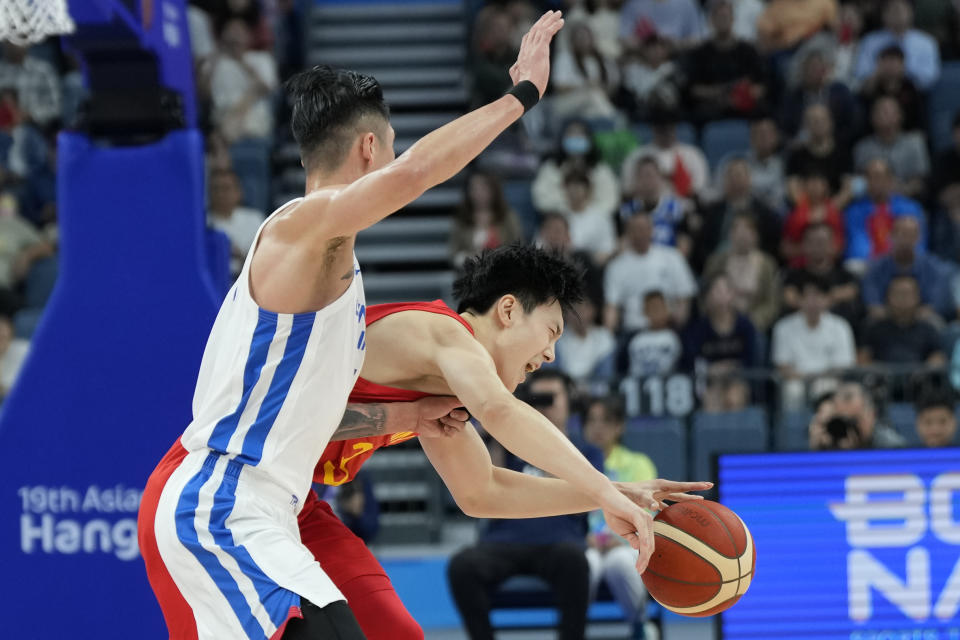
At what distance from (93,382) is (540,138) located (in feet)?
22.1

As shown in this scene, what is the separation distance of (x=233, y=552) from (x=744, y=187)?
26.0ft

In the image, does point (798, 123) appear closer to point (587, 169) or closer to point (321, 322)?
point (587, 169)

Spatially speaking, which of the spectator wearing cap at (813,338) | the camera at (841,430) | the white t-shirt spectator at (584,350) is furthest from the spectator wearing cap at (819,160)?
the camera at (841,430)

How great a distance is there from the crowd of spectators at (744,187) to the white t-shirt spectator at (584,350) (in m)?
0.01

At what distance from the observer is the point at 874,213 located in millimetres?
10266

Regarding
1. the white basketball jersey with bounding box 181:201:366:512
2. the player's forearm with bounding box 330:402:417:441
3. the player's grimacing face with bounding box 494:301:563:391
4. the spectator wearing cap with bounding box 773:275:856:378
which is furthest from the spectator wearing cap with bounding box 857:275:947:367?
the white basketball jersey with bounding box 181:201:366:512

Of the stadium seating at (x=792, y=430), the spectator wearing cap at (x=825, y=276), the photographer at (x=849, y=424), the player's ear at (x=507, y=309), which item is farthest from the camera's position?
the spectator wearing cap at (x=825, y=276)

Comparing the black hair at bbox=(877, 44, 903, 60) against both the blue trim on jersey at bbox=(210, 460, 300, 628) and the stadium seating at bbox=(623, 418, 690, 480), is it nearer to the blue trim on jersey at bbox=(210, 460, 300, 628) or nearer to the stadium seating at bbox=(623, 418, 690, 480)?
the stadium seating at bbox=(623, 418, 690, 480)

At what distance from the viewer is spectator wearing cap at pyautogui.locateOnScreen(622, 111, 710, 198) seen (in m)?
10.6

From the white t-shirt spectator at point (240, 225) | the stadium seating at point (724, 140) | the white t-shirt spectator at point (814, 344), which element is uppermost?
the stadium seating at point (724, 140)

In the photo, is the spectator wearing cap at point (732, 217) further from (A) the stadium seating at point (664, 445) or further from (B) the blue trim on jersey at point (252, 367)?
(B) the blue trim on jersey at point (252, 367)

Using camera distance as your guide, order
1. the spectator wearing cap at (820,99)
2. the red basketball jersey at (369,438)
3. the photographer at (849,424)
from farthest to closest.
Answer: the spectator wearing cap at (820,99) → the photographer at (849,424) → the red basketball jersey at (369,438)

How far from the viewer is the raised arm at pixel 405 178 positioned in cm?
298

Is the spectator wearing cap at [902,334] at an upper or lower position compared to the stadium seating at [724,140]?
lower
